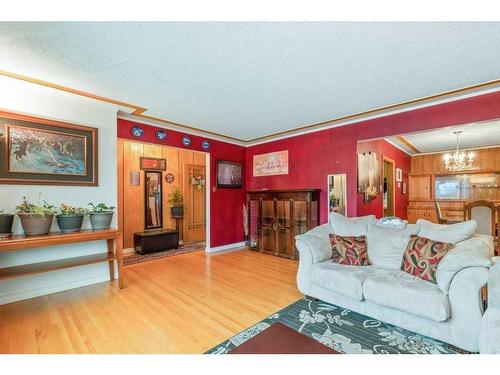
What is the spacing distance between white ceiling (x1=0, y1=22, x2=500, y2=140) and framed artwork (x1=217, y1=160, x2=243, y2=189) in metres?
2.03

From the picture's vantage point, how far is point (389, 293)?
1.99m

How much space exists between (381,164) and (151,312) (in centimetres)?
495

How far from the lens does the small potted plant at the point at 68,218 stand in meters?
2.74

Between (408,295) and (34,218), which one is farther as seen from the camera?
(34,218)

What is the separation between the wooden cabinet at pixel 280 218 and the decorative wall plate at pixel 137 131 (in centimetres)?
243

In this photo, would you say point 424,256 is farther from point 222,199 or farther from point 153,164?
point 153,164

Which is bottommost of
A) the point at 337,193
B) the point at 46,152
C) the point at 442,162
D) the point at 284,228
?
the point at 284,228

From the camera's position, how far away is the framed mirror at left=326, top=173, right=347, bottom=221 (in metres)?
4.01

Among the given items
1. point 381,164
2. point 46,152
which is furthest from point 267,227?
point 46,152

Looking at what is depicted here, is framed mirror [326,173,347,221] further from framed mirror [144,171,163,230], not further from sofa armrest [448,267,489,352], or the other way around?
framed mirror [144,171,163,230]

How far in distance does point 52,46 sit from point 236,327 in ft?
9.33

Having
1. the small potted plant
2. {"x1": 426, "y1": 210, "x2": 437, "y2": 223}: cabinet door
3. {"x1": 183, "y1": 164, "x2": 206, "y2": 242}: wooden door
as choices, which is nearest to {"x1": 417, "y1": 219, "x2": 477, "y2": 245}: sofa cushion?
the small potted plant

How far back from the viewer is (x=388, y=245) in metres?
2.57

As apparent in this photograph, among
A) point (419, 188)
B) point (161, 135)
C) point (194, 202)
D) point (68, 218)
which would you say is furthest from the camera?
point (419, 188)
